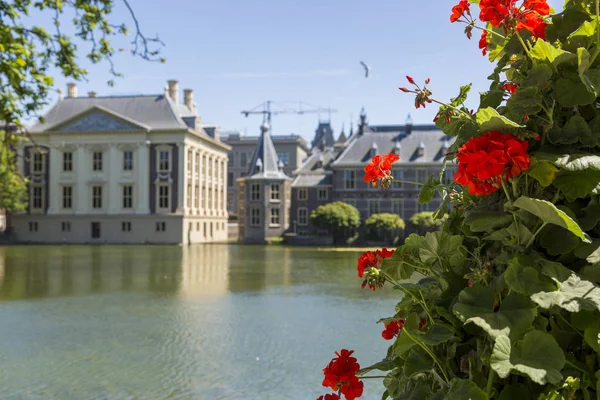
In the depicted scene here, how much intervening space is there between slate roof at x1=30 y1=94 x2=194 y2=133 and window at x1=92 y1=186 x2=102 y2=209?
716cm

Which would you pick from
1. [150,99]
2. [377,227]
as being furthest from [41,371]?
[150,99]

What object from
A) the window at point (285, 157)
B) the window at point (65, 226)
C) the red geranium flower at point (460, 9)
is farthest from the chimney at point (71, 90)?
the red geranium flower at point (460, 9)

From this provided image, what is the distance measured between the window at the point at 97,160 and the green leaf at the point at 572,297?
2424 inches

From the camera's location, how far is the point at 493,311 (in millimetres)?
2047

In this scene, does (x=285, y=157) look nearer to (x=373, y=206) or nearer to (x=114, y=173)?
(x=114, y=173)

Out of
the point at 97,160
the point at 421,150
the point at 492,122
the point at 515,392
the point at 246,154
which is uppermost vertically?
the point at 246,154

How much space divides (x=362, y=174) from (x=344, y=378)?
55.0m

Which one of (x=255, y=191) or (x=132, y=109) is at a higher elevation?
(x=132, y=109)

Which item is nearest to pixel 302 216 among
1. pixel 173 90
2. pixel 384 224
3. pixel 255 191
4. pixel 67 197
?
pixel 255 191

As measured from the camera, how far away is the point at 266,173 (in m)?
58.8

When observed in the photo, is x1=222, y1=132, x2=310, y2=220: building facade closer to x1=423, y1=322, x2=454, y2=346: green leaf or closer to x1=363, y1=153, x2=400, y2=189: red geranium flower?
x1=363, y1=153, x2=400, y2=189: red geranium flower

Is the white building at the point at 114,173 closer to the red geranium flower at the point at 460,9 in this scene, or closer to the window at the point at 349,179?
the window at the point at 349,179

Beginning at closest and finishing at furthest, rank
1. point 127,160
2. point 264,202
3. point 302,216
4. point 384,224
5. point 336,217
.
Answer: point 384,224, point 336,217, point 264,202, point 302,216, point 127,160

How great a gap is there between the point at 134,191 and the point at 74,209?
6.08 metres
